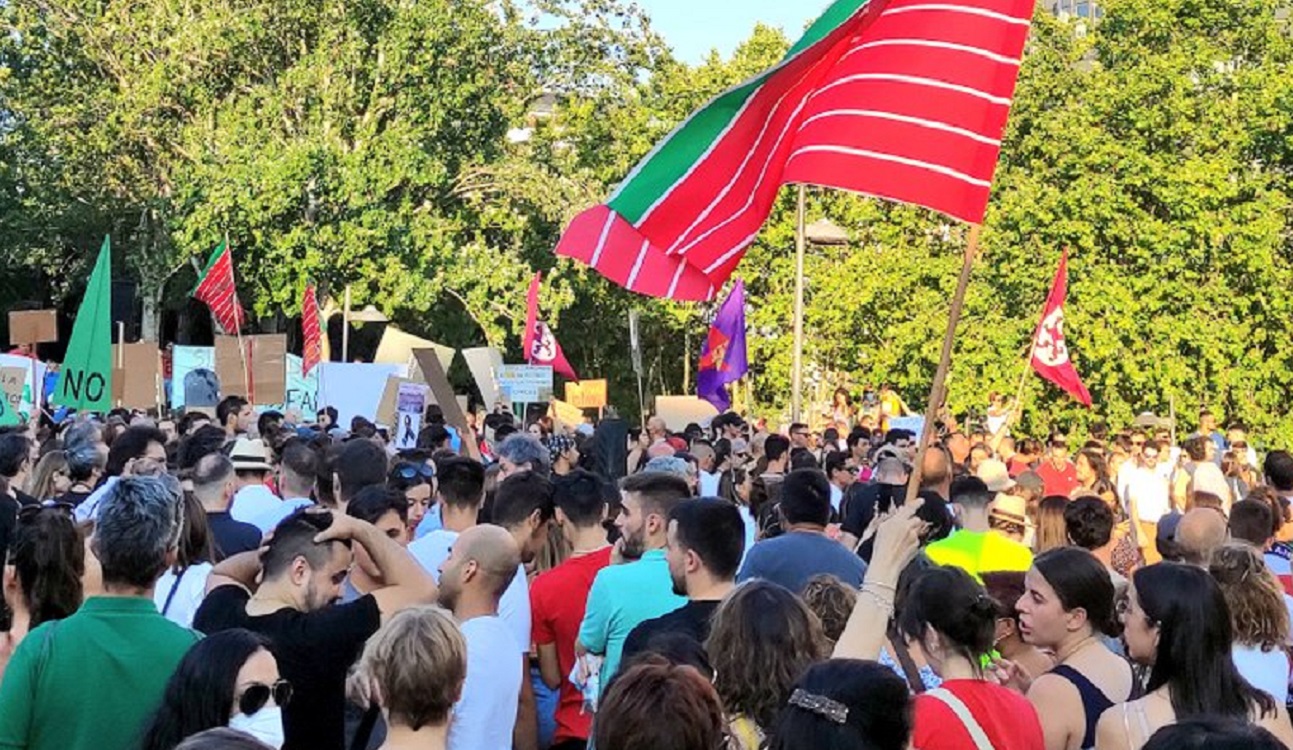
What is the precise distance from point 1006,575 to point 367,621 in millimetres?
2470

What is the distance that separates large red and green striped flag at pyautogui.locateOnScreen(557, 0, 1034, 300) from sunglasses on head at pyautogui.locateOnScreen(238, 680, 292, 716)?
11.7 ft

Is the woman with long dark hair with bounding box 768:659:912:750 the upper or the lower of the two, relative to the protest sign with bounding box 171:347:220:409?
lower

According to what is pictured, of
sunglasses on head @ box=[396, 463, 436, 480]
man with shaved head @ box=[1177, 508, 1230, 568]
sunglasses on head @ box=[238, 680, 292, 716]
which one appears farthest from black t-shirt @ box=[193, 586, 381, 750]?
man with shaved head @ box=[1177, 508, 1230, 568]

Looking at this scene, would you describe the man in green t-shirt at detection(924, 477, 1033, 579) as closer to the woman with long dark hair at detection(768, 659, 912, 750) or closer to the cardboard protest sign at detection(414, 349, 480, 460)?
the woman with long dark hair at detection(768, 659, 912, 750)

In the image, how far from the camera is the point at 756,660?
5.00 metres

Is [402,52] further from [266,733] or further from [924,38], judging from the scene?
[266,733]

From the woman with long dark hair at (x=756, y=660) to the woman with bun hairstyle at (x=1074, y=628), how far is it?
1.02 meters

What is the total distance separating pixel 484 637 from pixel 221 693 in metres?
1.68

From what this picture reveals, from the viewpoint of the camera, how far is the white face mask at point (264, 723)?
461 cm

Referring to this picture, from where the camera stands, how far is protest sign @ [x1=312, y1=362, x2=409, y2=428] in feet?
74.8

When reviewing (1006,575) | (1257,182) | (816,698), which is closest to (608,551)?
(1006,575)

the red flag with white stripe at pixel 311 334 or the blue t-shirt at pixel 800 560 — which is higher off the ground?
the red flag with white stripe at pixel 311 334

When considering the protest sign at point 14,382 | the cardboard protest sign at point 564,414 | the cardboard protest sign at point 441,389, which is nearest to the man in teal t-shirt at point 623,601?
the cardboard protest sign at point 441,389

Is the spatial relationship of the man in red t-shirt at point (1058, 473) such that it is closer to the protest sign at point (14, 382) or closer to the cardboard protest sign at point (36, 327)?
the cardboard protest sign at point (36, 327)
